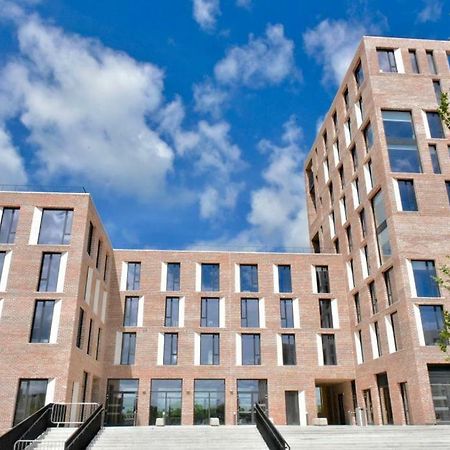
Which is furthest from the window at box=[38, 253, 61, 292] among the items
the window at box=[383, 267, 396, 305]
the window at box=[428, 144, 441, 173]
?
the window at box=[428, 144, 441, 173]

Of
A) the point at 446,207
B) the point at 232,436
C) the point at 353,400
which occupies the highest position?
the point at 446,207

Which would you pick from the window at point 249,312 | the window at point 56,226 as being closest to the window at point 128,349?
the window at point 249,312

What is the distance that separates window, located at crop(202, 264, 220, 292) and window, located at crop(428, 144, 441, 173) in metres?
15.6

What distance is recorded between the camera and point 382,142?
29.2 m

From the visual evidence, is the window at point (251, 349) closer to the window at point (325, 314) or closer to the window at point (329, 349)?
the window at point (329, 349)

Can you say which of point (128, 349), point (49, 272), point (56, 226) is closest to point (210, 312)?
point (128, 349)

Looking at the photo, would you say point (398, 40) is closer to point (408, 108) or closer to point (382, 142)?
point (408, 108)

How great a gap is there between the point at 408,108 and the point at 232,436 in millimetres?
22199

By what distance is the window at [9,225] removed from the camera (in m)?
25.1

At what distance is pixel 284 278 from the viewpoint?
34562mm

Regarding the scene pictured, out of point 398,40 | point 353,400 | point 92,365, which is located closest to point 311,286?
point 353,400

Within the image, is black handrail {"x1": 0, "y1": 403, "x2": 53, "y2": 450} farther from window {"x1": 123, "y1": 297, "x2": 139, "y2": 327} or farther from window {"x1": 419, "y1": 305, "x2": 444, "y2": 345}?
window {"x1": 419, "y1": 305, "x2": 444, "y2": 345}

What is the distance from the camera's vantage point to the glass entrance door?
98.8 ft

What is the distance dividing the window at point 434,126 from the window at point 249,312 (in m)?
15.7
